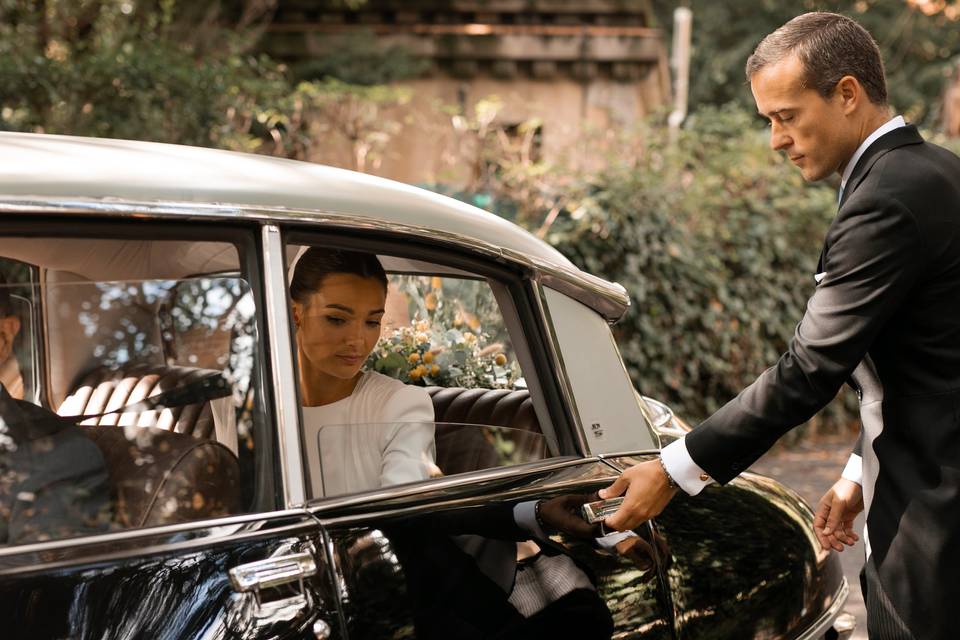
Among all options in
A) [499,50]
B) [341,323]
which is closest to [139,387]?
[341,323]

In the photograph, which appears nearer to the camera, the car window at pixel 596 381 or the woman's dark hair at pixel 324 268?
the woman's dark hair at pixel 324 268

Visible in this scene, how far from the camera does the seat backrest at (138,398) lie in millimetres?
2123

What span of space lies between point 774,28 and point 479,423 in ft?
87.7

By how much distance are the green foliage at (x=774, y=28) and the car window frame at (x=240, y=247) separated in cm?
2507

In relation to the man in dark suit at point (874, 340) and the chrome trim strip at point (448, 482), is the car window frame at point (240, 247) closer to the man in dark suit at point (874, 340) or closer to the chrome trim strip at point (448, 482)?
the chrome trim strip at point (448, 482)

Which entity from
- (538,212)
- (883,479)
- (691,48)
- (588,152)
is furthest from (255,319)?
(691,48)

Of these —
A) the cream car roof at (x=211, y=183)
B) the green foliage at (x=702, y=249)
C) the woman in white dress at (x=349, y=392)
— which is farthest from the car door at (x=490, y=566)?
the green foliage at (x=702, y=249)

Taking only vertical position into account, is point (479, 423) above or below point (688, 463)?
above

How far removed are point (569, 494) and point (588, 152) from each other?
7967 mm

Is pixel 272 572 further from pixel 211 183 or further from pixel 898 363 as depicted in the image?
pixel 898 363

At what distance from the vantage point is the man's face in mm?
2389

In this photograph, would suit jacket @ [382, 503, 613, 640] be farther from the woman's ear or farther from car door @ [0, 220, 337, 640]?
the woman's ear

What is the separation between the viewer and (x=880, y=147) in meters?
2.34

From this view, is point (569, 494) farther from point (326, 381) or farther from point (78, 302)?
point (78, 302)
